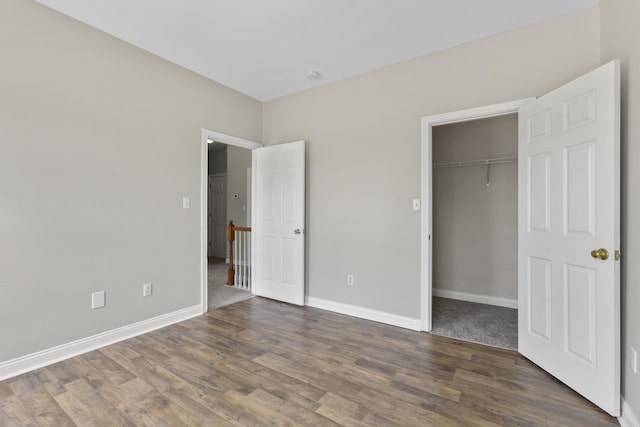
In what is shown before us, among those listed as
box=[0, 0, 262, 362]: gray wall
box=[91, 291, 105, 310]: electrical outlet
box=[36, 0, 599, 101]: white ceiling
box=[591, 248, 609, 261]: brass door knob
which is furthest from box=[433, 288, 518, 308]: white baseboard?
box=[91, 291, 105, 310]: electrical outlet

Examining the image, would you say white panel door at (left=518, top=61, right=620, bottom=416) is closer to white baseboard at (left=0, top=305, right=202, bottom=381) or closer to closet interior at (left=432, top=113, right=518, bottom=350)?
closet interior at (left=432, top=113, right=518, bottom=350)

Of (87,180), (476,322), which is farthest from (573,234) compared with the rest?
(87,180)

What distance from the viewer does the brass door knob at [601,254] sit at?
1.71 meters

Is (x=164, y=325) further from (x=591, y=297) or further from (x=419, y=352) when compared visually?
(x=591, y=297)

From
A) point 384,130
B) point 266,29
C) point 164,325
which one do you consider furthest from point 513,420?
point 266,29

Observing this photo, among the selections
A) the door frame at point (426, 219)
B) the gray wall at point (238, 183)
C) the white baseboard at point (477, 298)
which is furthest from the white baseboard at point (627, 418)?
the gray wall at point (238, 183)

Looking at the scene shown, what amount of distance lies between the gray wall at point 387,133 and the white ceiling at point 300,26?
7.2 inches

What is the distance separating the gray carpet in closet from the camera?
2.74 meters

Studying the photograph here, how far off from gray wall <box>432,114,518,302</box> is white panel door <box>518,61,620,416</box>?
4.78 feet

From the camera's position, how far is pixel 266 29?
2514mm

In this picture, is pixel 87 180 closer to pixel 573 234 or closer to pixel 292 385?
pixel 292 385

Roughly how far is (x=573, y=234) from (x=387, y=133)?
6.03 ft

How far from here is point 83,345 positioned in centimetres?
246

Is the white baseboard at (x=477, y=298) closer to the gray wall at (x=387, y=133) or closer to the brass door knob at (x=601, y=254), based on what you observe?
the gray wall at (x=387, y=133)
